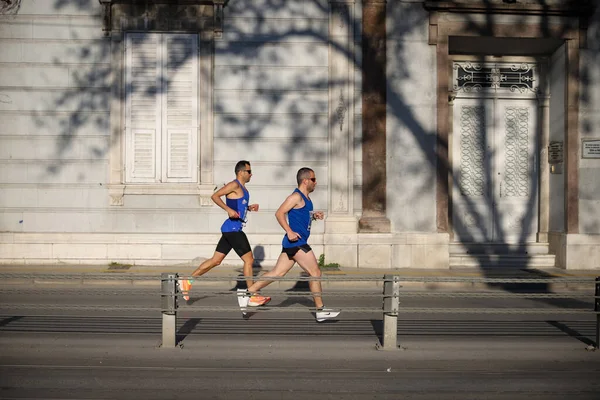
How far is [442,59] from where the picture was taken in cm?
1523

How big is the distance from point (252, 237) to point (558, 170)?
669cm

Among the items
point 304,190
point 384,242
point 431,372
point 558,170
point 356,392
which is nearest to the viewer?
point 356,392

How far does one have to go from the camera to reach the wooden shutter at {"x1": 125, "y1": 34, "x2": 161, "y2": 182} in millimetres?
15023

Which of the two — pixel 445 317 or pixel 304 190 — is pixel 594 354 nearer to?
pixel 445 317

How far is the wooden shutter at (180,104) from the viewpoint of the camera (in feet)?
49.4

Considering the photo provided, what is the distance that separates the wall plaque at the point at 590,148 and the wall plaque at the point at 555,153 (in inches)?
18.1

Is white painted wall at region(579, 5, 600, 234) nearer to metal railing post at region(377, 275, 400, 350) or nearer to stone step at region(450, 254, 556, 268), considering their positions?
stone step at region(450, 254, 556, 268)

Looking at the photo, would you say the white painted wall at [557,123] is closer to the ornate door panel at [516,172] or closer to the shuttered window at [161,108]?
the ornate door panel at [516,172]

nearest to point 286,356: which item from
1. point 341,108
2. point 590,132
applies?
point 341,108

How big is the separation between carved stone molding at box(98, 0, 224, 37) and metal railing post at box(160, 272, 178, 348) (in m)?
8.74

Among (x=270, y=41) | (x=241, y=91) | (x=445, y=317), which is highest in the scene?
(x=270, y=41)

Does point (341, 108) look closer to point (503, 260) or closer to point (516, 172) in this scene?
point (516, 172)

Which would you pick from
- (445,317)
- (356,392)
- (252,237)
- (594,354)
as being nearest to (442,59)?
(252,237)

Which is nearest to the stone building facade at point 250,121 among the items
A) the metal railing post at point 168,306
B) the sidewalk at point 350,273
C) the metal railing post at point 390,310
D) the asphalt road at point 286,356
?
the sidewalk at point 350,273
